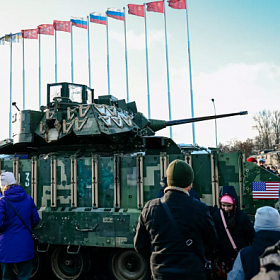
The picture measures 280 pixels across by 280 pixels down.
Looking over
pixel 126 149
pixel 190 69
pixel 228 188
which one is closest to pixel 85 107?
pixel 126 149

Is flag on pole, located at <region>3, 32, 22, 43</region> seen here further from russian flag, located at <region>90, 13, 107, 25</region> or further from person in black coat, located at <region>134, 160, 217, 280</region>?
person in black coat, located at <region>134, 160, 217, 280</region>

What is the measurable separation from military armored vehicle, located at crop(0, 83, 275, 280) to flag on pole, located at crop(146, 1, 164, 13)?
18.4m

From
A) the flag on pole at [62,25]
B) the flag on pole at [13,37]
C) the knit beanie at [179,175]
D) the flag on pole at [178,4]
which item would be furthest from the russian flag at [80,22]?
the knit beanie at [179,175]

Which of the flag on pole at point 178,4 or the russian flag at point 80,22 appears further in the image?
the russian flag at point 80,22

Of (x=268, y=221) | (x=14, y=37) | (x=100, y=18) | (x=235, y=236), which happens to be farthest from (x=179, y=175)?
(x=14, y=37)

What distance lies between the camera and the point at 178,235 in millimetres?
2854

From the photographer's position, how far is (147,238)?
124 inches

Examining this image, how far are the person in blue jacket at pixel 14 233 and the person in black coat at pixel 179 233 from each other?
2.47 meters

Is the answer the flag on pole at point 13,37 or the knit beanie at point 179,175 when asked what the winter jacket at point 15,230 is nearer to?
the knit beanie at point 179,175

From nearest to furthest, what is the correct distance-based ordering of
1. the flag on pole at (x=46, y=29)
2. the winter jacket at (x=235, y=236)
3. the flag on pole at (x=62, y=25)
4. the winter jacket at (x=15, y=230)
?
the winter jacket at (x=235, y=236)
the winter jacket at (x=15, y=230)
the flag on pole at (x=62, y=25)
the flag on pole at (x=46, y=29)

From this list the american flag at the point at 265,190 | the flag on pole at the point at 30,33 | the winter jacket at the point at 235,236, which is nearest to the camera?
the winter jacket at the point at 235,236

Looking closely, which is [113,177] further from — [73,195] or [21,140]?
[21,140]

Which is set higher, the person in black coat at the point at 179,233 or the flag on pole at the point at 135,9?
the flag on pole at the point at 135,9

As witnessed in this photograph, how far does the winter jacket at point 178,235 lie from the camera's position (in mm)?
2830
